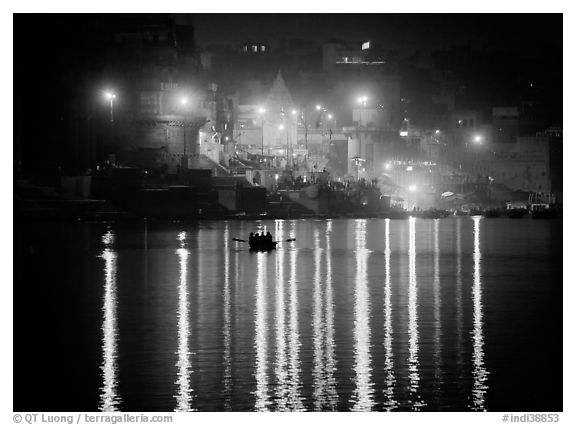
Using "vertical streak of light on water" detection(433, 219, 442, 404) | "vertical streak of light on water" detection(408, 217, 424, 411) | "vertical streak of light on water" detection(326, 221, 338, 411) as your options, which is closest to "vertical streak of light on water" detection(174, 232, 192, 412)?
"vertical streak of light on water" detection(326, 221, 338, 411)

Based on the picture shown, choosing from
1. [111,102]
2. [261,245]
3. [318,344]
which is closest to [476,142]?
[111,102]

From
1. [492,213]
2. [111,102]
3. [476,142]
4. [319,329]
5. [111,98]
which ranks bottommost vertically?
[319,329]

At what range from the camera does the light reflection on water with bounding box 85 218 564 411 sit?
20.2 m

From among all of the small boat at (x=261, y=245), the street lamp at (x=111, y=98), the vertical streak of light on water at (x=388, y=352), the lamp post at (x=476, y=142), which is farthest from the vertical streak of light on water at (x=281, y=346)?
the lamp post at (x=476, y=142)

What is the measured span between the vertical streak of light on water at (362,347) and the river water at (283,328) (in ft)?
0.16

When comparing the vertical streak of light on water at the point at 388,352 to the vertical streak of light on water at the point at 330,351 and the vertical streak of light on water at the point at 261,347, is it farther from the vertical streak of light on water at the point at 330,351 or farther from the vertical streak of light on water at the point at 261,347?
the vertical streak of light on water at the point at 261,347

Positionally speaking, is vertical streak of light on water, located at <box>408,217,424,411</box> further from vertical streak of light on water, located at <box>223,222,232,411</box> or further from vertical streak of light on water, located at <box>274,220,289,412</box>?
vertical streak of light on water, located at <box>223,222,232,411</box>

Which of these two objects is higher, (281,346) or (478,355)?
(281,346)

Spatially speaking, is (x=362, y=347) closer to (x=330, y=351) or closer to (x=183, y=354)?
(x=330, y=351)

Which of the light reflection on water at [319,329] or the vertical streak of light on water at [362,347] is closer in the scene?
the vertical streak of light on water at [362,347]

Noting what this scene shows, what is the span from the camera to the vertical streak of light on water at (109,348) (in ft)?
65.2

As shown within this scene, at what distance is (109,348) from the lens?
23.9 metres

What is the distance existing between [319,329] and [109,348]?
4.53 m

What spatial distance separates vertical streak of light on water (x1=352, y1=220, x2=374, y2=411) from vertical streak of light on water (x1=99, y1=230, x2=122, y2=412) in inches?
147
